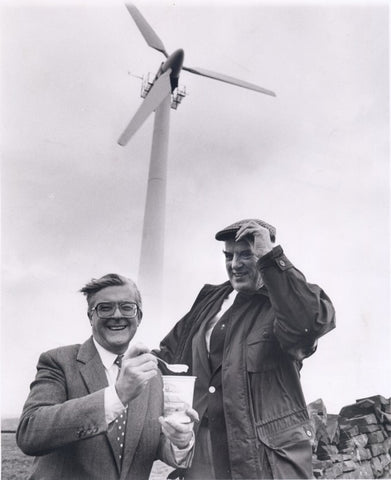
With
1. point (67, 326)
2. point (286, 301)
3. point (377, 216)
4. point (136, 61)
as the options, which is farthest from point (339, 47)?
point (67, 326)

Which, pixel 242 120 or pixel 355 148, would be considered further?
pixel 242 120

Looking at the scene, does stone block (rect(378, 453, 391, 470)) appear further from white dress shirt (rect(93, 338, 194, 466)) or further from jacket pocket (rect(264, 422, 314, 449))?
white dress shirt (rect(93, 338, 194, 466))

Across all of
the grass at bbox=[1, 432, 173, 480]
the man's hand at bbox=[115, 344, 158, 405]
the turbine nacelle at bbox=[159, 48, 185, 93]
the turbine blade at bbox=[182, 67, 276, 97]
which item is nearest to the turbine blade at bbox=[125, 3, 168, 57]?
the turbine nacelle at bbox=[159, 48, 185, 93]

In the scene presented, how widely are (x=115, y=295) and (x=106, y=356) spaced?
0.39m

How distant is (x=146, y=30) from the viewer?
15.7ft

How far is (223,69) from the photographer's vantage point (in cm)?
507

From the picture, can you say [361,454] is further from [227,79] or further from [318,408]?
[227,79]

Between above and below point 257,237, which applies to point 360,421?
below

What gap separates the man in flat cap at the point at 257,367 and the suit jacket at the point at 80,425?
0.40 meters

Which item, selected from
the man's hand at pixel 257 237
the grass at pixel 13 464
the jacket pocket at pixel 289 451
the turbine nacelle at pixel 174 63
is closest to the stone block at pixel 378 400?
the jacket pocket at pixel 289 451

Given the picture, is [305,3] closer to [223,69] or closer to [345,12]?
[345,12]

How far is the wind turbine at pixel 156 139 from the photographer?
4.41 metres

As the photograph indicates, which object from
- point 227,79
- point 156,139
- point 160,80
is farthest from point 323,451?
point 160,80

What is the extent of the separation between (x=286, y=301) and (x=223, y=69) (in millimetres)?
3214
